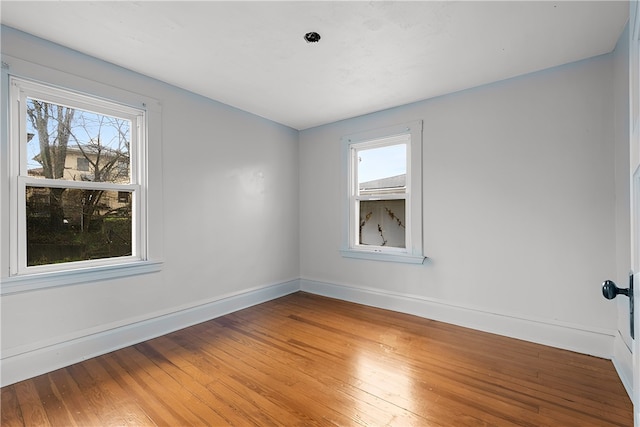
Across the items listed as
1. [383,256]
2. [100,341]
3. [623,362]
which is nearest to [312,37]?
[383,256]

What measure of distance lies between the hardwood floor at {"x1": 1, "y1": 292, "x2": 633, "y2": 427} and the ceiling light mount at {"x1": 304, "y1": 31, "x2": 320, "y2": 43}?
251 centimetres

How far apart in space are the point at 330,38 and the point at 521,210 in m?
2.31

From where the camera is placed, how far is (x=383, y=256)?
365cm

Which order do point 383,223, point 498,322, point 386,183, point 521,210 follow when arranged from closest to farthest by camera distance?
point 521,210
point 498,322
point 386,183
point 383,223

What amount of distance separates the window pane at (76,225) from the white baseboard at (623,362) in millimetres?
4006

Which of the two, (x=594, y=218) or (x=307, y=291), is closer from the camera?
(x=594, y=218)

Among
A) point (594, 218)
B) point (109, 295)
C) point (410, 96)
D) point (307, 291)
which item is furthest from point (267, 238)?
point (594, 218)

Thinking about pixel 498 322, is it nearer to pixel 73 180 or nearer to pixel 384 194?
pixel 384 194

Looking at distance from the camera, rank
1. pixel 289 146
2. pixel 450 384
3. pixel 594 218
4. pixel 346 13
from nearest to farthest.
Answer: pixel 346 13 → pixel 450 384 → pixel 594 218 → pixel 289 146

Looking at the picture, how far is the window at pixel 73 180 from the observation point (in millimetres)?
2127

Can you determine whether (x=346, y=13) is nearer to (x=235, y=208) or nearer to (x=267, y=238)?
(x=235, y=208)

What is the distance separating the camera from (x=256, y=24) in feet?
6.64

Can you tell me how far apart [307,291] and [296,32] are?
11.1 ft

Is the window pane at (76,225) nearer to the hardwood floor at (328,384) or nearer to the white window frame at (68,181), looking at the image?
the white window frame at (68,181)
